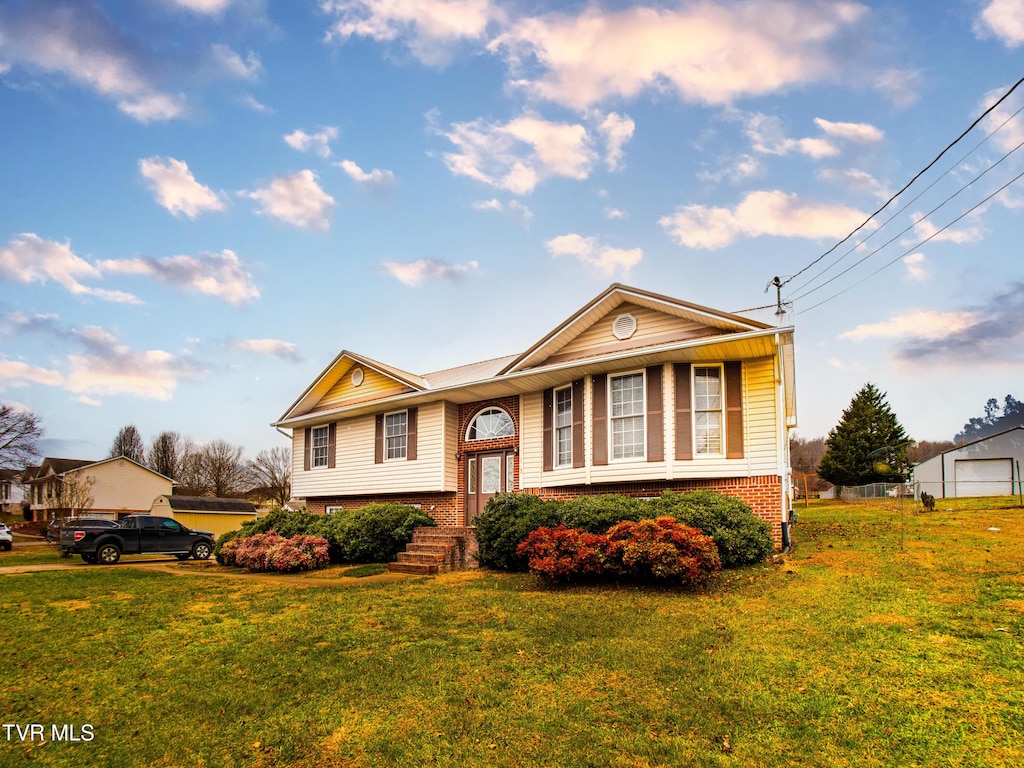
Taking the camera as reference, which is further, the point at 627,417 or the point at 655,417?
the point at 627,417

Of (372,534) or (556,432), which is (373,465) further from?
(556,432)

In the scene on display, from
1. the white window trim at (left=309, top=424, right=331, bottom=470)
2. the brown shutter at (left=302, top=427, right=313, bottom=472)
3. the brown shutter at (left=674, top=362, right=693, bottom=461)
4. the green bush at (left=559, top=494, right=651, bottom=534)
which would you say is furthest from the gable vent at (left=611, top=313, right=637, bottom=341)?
the brown shutter at (left=302, top=427, right=313, bottom=472)

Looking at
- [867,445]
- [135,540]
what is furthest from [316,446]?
[867,445]

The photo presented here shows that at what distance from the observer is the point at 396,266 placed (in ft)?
60.8

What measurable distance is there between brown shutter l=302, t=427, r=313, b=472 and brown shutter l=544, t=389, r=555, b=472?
34.8 ft

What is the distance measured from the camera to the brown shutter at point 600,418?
48.5ft

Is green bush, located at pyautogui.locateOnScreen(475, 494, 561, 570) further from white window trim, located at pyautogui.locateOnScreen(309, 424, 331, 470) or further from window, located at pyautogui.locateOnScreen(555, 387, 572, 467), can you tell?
white window trim, located at pyautogui.locateOnScreen(309, 424, 331, 470)

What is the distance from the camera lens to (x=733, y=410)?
1366cm

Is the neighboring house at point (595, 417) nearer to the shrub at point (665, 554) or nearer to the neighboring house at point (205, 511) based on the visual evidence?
the shrub at point (665, 554)

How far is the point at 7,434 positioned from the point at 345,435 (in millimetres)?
41610

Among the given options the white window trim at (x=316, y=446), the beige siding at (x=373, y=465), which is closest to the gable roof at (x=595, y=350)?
the beige siding at (x=373, y=465)

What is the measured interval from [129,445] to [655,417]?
7387 cm

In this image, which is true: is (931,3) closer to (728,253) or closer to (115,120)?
(728,253)

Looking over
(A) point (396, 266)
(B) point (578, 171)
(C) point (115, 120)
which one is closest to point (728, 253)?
(B) point (578, 171)
